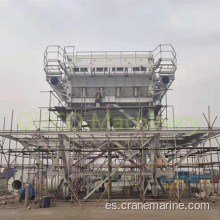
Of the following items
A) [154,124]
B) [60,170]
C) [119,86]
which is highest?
[119,86]

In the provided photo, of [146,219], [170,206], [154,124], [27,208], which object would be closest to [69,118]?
[154,124]

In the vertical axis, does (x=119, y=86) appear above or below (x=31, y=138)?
above

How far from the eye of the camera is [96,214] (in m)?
14.0

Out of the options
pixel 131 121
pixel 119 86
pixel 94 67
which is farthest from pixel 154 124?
pixel 94 67

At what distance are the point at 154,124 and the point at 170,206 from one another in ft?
25.8

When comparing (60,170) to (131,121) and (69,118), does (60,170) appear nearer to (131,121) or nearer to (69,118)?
(69,118)

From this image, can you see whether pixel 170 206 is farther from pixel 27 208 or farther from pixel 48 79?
pixel 48 79

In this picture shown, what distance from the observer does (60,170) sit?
60.6 feet

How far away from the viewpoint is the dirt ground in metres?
13.2

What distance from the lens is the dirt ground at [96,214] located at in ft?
43.3

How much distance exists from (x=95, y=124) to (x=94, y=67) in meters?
4.73

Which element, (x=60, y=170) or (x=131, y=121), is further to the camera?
(x=131, y=121)

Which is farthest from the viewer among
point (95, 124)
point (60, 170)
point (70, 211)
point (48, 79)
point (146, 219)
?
point (95, 124)

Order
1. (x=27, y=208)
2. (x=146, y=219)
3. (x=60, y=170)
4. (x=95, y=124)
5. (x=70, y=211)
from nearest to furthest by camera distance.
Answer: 1. (x=146, y=219)
2. (x=70, y=211)
3. (x=27, y=208)
4. (x=60, y=170)
5. (x=95, y=124)
